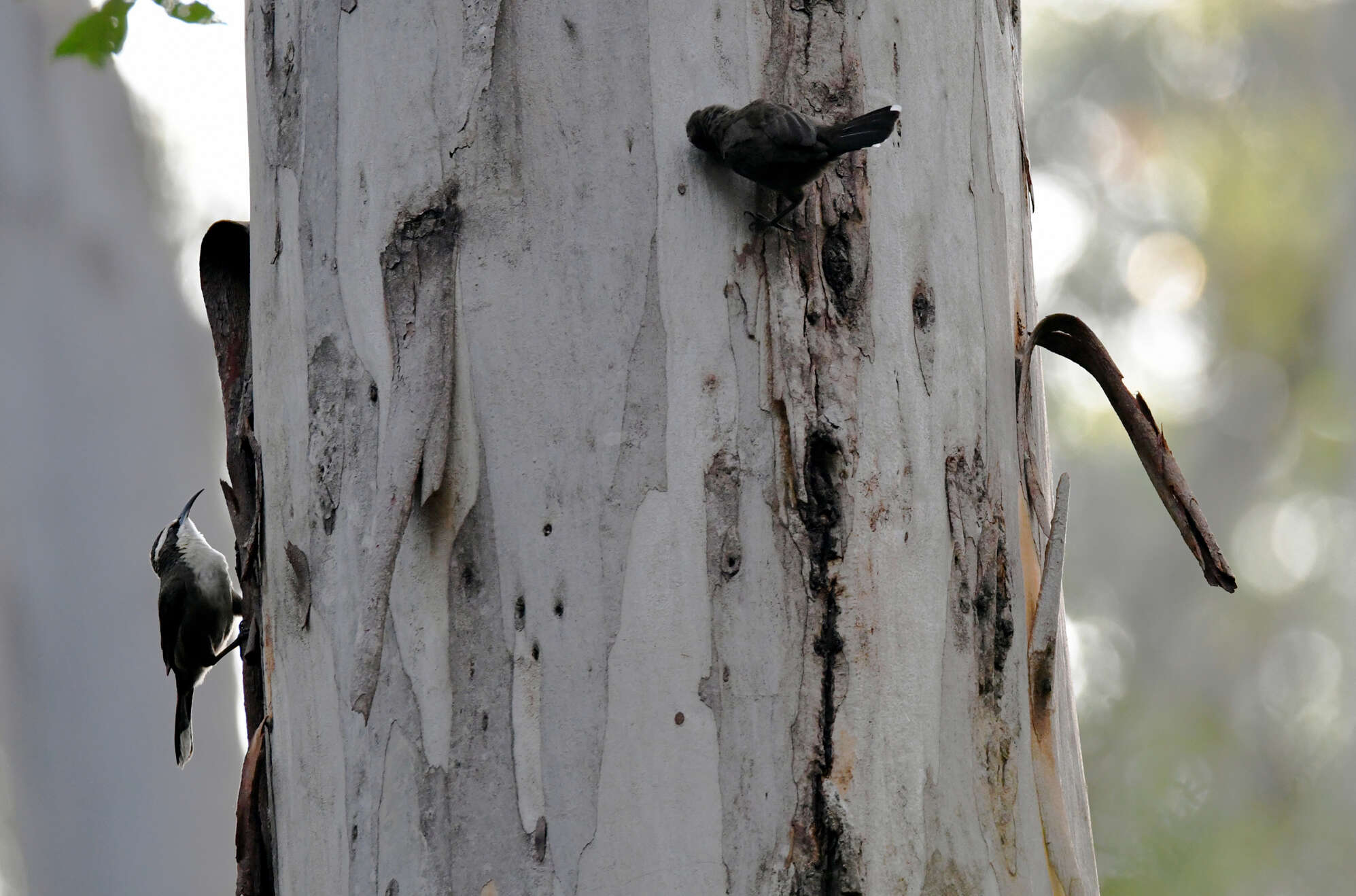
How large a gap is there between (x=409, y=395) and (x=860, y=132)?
422 millimetres

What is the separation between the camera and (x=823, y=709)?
925 millimetres

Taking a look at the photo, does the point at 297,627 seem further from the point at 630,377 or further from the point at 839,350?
the point at 839,350

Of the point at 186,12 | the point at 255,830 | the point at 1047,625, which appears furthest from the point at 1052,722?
the point at 186,12

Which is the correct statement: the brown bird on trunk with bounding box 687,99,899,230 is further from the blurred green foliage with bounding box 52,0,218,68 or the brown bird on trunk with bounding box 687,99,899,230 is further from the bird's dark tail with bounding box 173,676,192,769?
the bird's dark tail with bounding box 173,676,192,769

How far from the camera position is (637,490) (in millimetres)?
944

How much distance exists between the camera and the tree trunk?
3.00 ft

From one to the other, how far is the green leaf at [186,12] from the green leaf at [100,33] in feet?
0.37

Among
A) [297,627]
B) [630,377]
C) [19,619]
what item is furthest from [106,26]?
[19,619]

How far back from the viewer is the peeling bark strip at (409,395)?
0.91 metres

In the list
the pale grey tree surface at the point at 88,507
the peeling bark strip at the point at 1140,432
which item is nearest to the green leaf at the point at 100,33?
the peeling bark strip at the point at 1140,432

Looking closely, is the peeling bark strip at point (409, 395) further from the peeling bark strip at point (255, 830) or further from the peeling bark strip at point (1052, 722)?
the peeling bark strip at point (1052, 722)

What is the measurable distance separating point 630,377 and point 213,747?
5400mm

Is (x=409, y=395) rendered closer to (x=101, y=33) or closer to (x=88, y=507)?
(x=101, y=33)

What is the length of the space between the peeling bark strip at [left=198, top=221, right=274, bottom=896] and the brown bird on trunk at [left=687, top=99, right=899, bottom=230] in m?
0.55
